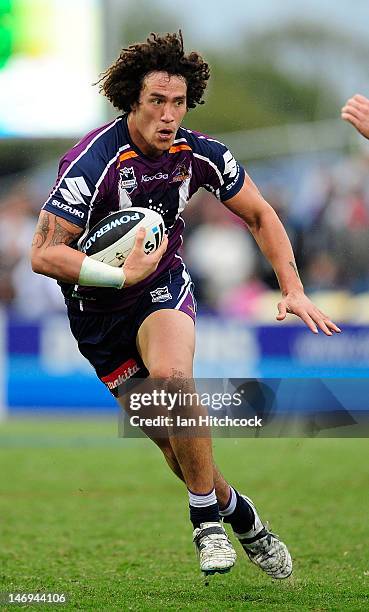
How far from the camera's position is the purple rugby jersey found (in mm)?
5547

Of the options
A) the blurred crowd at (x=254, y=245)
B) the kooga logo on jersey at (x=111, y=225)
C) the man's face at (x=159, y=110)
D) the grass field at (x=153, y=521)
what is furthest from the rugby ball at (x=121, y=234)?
the blurred crowd at (x=254, y=245)

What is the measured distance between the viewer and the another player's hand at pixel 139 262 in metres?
5.48

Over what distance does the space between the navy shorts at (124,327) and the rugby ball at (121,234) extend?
37 cm

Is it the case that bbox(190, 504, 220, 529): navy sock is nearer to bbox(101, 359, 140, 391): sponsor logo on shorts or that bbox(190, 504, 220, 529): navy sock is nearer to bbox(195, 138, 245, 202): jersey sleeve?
bbox(101, 359, 140, 391): sponsor logo on shorts

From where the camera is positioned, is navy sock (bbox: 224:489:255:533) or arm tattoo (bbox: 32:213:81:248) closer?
arm tattoo (bbox: 32:213:81:248)

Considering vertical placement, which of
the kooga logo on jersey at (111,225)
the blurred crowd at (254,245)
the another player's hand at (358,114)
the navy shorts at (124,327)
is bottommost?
the blurred crowd at (254,245)

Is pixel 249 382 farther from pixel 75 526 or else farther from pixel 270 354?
pixel 270 354

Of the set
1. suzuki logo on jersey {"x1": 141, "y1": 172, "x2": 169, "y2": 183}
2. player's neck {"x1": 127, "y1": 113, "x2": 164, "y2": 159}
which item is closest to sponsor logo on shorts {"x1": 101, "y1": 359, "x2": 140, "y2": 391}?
suzuki logo on jersey {"x1": 141, "y1": 172, "x2": 169, "y2": 183}

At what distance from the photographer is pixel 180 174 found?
5.89 meters

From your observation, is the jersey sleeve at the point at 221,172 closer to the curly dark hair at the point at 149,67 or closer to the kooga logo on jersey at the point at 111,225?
the curly dark hair at the point at 149,67

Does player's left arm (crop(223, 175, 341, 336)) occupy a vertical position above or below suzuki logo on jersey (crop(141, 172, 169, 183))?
below

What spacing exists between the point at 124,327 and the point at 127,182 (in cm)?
73

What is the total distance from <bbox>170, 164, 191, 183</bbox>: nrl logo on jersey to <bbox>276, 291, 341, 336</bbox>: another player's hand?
30.1 inches

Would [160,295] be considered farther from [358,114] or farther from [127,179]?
[358,114]
